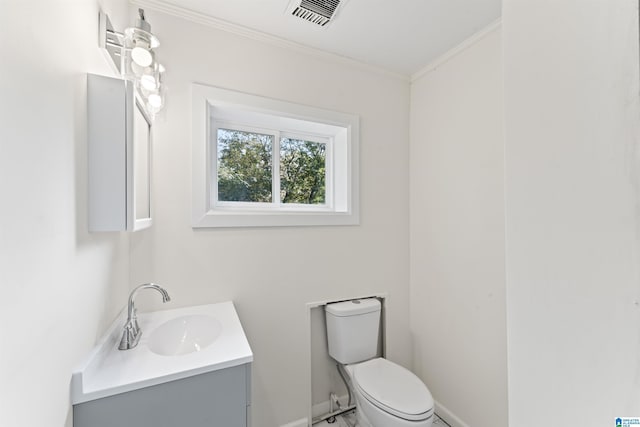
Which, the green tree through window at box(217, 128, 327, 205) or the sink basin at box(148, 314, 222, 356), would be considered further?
the green tree through window at box(217, 128, 327, 205)

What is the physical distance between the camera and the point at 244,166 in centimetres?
173

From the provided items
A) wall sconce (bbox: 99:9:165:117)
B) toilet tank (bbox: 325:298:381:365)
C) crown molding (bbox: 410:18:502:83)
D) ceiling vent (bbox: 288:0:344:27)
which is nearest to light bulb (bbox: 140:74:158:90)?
wall sconce (bbox: 99:9:165:117)

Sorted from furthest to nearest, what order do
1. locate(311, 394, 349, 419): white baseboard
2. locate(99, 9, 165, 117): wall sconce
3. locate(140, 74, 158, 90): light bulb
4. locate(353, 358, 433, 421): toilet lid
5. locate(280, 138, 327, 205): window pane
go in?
1. locate(280, 138, 327, 205): window pane
2. locate(311, 394, 349, 419): white baseboard
3. locate(353, 358, 433, 421): toilet lid
4. locate(140, 74, 158, 90): light bulb
5. locate(99, 9, 165, 117): wall sconce

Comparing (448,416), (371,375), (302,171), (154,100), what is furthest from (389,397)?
(154,100)

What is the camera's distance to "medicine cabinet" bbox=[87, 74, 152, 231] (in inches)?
33.3

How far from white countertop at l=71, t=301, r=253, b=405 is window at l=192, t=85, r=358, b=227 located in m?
0.61

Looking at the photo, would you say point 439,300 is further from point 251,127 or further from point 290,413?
point 251,127

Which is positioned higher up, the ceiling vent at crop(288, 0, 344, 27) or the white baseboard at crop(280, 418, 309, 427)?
the ceiling vent at crop(288, 0, 344, 27)

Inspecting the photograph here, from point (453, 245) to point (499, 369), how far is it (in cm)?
68

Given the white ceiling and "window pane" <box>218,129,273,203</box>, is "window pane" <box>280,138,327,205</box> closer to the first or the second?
"window pane" <box>218,129,273,203</box>

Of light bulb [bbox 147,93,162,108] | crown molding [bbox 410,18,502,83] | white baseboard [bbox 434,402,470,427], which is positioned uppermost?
crown molding [bbox 410,18,502,83]

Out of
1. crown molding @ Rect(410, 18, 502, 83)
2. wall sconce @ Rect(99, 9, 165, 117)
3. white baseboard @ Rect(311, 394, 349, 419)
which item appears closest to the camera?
wall sconce @ Rect(99, 9, 165, 117)

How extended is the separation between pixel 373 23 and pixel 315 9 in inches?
13.1

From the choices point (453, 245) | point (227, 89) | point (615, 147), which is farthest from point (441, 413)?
point (227, 89)
